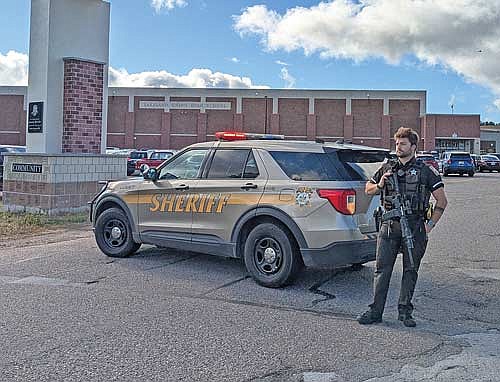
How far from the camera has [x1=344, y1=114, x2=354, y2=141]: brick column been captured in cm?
6022

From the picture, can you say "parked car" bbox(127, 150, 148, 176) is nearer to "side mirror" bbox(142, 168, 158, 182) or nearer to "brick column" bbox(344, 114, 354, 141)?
"side mirror" bbox(142, 168, 158, 182)

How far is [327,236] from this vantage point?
6855 mm

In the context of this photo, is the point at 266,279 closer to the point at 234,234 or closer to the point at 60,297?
the point at 234,234

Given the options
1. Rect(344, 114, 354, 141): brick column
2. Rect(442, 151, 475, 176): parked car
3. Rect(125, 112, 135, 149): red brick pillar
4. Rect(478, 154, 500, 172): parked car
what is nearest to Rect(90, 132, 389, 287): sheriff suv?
Rect(442, 151, 475, 176): parked car

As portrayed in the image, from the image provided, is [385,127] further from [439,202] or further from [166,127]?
[439,202]

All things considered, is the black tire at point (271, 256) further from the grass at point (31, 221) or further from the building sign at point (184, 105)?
the building sign at point (184, 105)

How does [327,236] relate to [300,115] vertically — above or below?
below

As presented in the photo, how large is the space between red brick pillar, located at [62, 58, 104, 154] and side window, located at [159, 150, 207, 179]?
253 inches

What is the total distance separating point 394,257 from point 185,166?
347 centimetres

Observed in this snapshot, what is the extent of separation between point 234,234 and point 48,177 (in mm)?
7266

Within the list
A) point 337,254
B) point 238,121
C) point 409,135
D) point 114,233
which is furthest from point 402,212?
A: point 238,121

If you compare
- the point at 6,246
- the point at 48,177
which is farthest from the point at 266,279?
the point at 48,177

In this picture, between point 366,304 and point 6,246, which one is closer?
point 366,304

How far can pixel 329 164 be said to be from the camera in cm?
706
